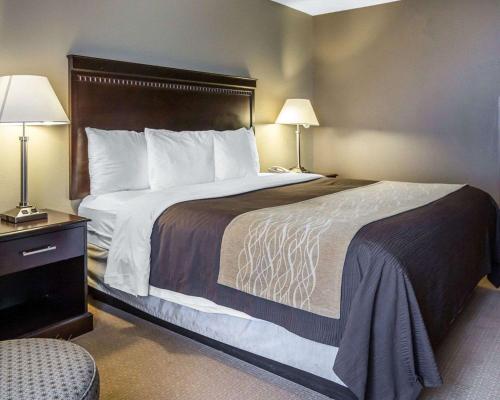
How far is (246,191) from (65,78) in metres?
1.33

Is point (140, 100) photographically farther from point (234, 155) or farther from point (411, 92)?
point (411, 92)

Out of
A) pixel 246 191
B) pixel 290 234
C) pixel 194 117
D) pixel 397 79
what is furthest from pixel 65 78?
pixel 397 79

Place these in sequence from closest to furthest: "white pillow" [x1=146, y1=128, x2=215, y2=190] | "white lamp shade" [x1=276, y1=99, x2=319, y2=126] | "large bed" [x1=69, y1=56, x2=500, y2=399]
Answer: "large bed" [x1=69, y1=56, x2=500, y2=399]
"white pillow" [x1=146, y1=128, x2=215, y2=190]
"white lamp shade" [x1=276, y1=99, x2=319, y2=126]

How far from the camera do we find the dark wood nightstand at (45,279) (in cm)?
221

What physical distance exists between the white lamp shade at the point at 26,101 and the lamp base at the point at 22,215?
0.46 m

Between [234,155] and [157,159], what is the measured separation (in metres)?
0.73

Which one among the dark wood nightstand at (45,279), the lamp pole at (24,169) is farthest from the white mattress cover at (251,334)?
the lamp pole at (24,169)

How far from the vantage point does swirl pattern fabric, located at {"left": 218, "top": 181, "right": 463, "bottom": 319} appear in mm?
1785

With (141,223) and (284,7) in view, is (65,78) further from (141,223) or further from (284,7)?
(284,7)

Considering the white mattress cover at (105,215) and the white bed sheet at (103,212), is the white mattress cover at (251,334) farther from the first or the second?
the white bed sheet at (103,212)

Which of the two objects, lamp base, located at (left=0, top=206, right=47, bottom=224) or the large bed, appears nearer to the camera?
the large bed

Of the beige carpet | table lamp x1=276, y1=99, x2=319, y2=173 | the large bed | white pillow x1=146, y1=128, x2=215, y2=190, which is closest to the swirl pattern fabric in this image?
the large bed

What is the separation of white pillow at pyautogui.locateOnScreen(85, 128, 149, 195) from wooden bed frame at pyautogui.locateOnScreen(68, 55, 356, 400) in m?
0.10

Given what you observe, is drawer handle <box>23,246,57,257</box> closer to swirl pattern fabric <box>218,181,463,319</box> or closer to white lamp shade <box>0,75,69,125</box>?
white lamp shade <box>0,75,69,125</box>
